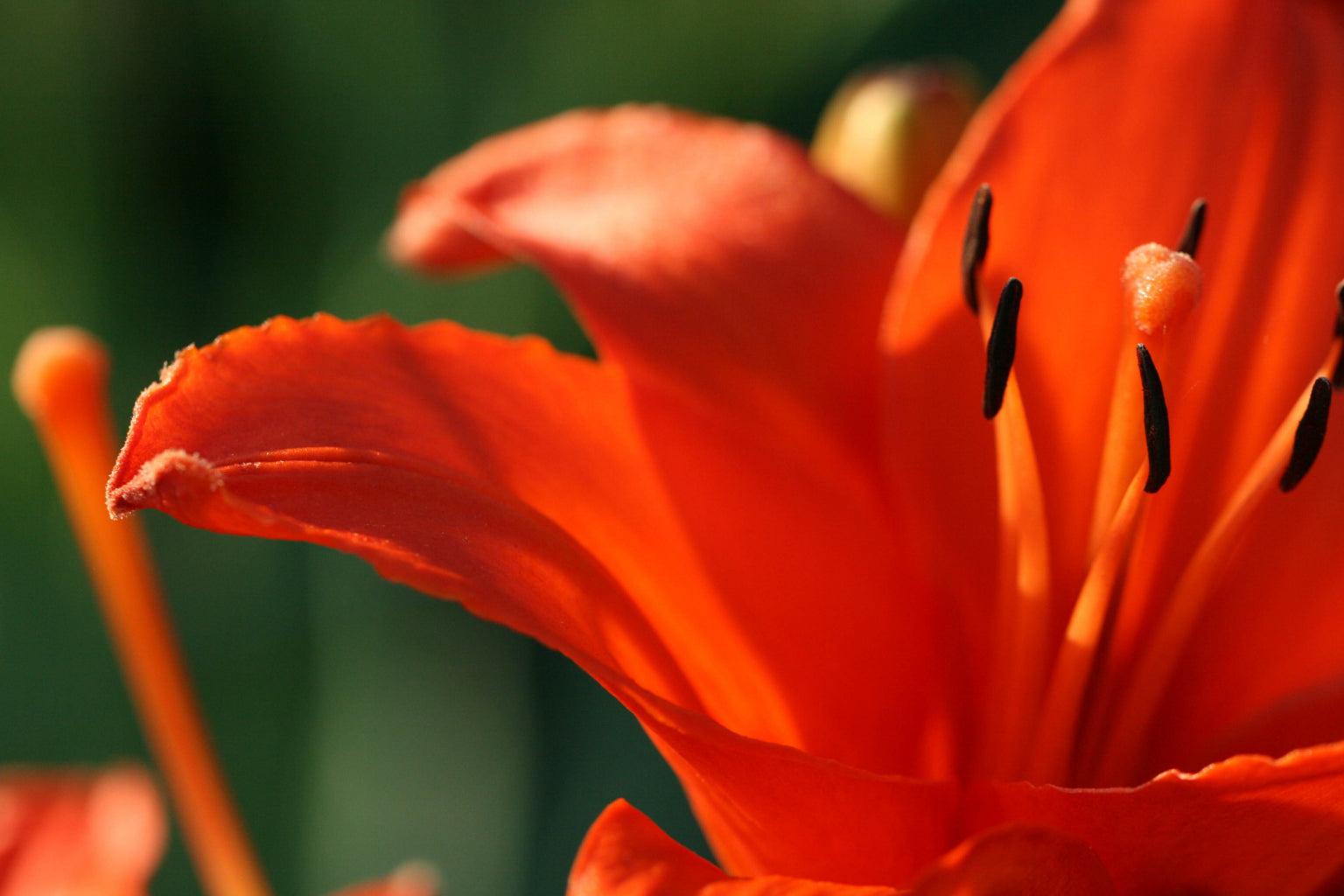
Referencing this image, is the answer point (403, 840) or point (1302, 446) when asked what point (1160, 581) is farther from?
point (403, 840)

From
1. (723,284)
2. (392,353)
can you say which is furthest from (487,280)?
(392,353)

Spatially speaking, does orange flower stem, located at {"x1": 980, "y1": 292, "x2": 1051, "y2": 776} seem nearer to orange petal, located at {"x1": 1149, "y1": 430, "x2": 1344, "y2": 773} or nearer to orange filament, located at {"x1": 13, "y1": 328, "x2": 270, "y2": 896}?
orange petal, located at {"x1": 1149, "y1": 430, "x2": 1344, "y2": 773}

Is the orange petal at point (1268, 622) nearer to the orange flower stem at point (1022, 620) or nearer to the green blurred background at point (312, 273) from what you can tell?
the orange flower stem at point (1022, 620)

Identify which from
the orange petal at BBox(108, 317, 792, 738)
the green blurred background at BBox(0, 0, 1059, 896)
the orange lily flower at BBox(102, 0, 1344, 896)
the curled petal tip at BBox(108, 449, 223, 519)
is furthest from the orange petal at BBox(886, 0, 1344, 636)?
the green blurred background at BBox(0, 0, 1059, 896)

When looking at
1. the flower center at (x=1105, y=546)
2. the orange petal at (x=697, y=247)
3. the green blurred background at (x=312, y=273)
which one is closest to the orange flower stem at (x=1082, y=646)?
the flower center at (x=1105, y=546)

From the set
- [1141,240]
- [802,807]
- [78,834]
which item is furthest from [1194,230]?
[78,834]
